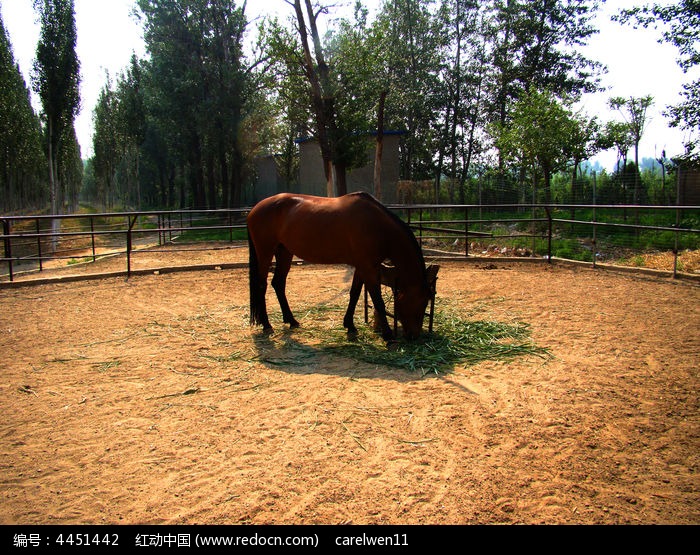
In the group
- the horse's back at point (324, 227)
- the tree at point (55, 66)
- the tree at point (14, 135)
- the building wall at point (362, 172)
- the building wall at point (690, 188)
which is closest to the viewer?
the horse's back at point (324, 227)

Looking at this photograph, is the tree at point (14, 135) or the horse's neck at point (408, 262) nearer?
the horse's neck at point (408, 262)

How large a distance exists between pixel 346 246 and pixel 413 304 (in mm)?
896

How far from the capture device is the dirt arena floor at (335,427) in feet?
6.86

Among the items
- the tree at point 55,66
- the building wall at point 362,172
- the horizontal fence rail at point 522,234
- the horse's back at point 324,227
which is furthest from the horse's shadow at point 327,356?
the tree at point 55,66

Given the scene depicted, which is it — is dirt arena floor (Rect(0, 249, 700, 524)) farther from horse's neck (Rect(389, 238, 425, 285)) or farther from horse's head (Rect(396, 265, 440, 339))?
horse's neck (Rect(389, 238, 425, 285))

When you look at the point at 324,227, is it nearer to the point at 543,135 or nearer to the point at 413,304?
the point at 413,304

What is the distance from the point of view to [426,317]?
5148mm

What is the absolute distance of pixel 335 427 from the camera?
2818mm

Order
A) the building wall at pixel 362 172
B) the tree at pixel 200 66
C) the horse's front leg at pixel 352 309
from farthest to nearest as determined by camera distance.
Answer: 1. the building wall at pixel 362 172
2. the tree at pixel 200 66
3. the horse's front leg at pixel 352 309

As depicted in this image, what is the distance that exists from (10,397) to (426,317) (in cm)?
380

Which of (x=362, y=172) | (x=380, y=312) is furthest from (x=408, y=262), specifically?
(x=362, y=172)

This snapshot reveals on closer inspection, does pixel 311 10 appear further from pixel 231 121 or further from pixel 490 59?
pixel 490 59

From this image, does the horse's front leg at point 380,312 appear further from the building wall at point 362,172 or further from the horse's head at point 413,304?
the building wall at point 362,172

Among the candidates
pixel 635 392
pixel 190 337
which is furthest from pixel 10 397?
pixel 635 392
